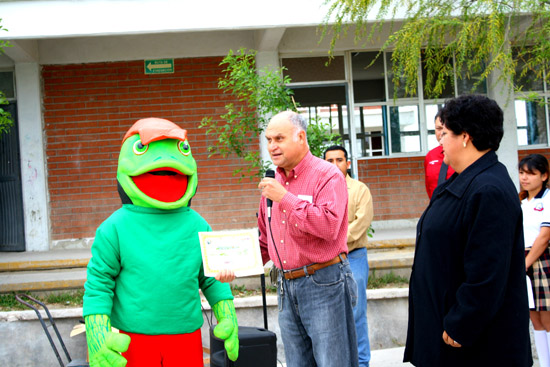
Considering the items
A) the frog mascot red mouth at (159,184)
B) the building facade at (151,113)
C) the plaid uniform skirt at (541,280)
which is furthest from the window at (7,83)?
the plaid uniform skirt at (541,280)

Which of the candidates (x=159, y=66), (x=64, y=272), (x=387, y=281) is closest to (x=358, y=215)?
(x=387, y=281)

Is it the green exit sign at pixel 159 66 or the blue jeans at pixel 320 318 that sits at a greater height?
the green exit sign at pixel 159 66

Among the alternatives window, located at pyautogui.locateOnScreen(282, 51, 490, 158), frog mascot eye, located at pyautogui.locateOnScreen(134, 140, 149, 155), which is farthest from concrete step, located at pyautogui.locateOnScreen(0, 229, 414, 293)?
frog mascot eye, located at pyautogui.locateOnScreen(134, 140, 149, 155)

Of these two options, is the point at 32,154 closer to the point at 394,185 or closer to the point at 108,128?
the point at 108,128

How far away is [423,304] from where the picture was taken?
266 centimetres

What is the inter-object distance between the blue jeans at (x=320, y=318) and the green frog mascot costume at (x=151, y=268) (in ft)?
1.20

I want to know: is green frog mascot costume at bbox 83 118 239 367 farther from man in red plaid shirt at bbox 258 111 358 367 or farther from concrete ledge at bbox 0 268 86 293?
concrete ledge at bbox 0 268 86 293

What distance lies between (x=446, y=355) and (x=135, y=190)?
6.22ft

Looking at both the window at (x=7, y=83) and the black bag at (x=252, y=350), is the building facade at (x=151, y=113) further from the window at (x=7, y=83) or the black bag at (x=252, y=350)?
the black bag at (x=252, y=350)

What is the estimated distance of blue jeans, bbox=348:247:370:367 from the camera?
4906mm

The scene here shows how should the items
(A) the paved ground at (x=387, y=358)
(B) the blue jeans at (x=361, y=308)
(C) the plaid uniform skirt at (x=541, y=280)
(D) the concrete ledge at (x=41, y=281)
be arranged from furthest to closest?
1. (D) the concrete ledge at (x=41, y=281)
2. (A) the paved ground at (x=387, y=358)
3. (B) the blue jeans at (x=361, y=308)
4. (C) the plaid uniform skirt at (x=541, y=280)

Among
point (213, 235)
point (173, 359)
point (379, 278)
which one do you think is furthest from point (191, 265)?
point (379, 278)

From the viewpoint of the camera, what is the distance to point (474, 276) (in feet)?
7.95

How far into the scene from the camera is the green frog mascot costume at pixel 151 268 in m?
3.13
